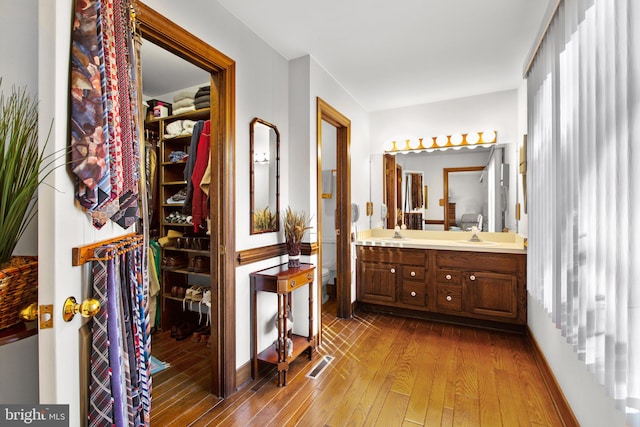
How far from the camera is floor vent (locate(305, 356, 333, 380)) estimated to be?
2215 millimetres

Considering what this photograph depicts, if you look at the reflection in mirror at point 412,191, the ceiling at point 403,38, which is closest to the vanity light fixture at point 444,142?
the reflection in mirror at point 412,191

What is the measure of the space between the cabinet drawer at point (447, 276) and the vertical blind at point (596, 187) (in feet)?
3.93

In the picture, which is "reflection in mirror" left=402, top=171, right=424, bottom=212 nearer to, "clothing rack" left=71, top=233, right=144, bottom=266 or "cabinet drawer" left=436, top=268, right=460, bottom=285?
"cabinet drawer" left=436, top=268, right=460, bottom=285

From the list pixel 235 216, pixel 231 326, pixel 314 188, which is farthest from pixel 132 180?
pixel 314 188

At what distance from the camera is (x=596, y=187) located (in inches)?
44.3

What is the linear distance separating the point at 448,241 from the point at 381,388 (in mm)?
2144

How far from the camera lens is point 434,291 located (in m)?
3.21

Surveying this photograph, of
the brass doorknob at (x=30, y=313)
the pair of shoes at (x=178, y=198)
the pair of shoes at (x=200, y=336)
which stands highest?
the pair of shoes at (x=178, y=198)

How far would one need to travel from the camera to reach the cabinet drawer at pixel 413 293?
3.26 meters

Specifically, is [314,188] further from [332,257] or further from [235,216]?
[332,257]

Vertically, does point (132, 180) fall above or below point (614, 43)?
below

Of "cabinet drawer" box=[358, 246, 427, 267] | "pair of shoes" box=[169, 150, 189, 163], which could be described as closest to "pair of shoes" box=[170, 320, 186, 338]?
"pair of shoes" box=[169, 150, 189, 163]

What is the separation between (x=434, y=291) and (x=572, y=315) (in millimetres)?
1842

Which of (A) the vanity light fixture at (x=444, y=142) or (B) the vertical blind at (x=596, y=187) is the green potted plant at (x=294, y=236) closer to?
(B) the vertical blind at (x=596, y=187)
